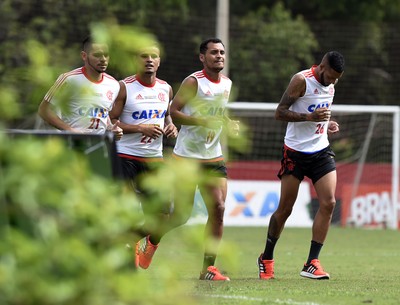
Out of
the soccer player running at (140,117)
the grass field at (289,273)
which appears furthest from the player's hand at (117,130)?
the grass field at (289,273)

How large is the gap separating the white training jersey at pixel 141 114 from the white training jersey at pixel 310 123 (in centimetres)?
122

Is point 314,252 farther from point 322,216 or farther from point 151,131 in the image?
point 151,131

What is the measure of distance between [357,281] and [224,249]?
21.7 ft

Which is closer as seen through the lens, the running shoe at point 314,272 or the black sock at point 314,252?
the running shoe at point 314,272

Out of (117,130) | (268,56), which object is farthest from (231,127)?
(268,56)

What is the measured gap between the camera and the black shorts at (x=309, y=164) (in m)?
9.81

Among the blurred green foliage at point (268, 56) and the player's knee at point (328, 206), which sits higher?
the player's knee at point (328, 206)

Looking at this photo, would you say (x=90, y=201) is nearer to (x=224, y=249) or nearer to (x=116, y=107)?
(x=224, y=249)

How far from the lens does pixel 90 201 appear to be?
301 centimetres

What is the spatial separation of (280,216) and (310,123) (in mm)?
908

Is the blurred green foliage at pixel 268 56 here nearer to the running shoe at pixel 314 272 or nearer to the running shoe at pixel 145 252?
the running shoe at pixel 145 252

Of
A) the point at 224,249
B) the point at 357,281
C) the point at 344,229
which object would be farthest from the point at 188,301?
the point at 344,229

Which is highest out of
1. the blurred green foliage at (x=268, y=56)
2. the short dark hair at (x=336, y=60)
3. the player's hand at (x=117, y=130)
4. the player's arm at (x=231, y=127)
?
the player's arm at (x=231, y=127)

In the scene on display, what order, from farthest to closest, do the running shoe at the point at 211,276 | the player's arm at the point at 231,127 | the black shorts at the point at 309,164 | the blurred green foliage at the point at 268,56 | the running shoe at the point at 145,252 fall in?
the blurred green foliage at the point at 268,56, the running shoe at the point at 145,252, the black shorts at the point at 309,164, the running shoe at the point at 211,276, the player's arm at the point at 231,127
